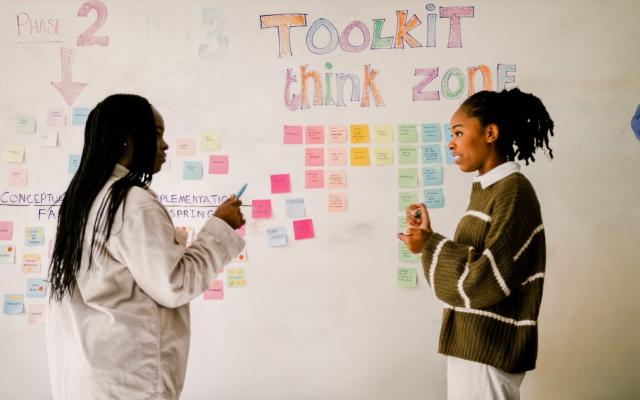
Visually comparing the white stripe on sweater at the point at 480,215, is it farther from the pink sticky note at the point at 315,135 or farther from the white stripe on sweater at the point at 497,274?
the pink sticky note at the point at 315,135

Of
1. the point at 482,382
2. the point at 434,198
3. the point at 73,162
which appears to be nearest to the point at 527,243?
the point at 482,382

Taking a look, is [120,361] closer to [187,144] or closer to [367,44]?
[187,144]

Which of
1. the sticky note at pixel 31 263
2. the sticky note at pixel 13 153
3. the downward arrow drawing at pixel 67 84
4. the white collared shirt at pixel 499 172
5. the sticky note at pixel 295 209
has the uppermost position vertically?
the downward arrow drawing at pixel 67 84

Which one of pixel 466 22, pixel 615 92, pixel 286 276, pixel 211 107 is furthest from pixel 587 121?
pixel 211 107

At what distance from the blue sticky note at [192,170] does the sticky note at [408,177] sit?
91cm

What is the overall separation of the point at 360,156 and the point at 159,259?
4.52ft

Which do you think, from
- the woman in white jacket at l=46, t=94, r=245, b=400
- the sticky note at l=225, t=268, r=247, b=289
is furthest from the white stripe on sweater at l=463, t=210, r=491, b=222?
the sticky note at l=225, t=268, r=247, b=289

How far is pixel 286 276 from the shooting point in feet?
7.88

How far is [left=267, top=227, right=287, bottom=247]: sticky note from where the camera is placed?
7.88 feet

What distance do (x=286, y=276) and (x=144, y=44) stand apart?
1247 millimetres

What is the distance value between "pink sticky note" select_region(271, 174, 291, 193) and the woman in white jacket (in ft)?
3.77

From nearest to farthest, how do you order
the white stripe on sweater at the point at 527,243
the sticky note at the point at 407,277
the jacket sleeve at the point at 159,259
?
1. the jacket sleeve at the point at 159,259
2. the white stripe on sweater at the point at 527,243
3. the sticky note at the point at 407,277

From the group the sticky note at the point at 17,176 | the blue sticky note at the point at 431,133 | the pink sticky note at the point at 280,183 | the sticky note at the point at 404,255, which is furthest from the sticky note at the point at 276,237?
the sticky note at the point at 17,176

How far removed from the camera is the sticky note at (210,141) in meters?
2.42
